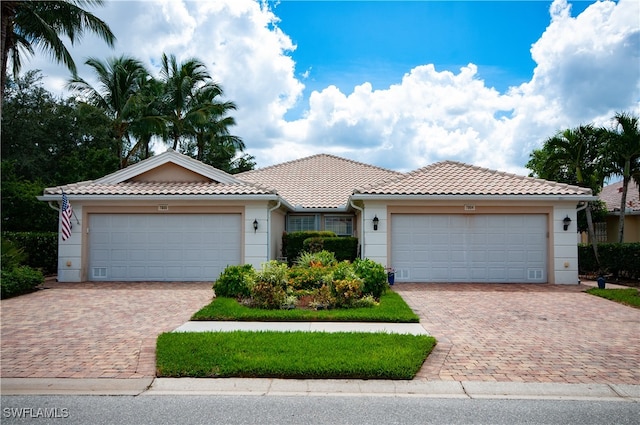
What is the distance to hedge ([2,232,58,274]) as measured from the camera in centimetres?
1648

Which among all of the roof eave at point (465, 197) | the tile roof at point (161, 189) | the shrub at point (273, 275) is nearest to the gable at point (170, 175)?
the tile roof at point (161, 189)

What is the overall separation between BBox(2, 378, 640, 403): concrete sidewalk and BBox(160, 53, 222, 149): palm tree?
72.9ft

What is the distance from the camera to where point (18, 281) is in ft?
40.5

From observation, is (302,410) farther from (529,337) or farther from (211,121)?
(211,121)

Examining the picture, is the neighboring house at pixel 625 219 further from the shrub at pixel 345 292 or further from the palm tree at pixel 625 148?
the shrub at pixel 345 292

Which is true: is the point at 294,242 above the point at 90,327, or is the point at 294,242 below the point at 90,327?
above

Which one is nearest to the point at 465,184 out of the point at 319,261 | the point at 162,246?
the point at 319,261

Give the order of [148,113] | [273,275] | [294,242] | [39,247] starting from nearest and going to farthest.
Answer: [273,275], [39,247], [294,242], [148,113]

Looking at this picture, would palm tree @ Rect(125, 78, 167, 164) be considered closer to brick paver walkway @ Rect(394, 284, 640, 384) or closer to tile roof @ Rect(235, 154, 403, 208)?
tile roof @ Rect(235, 154, 403, 208)

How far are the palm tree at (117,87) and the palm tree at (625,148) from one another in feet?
72.4

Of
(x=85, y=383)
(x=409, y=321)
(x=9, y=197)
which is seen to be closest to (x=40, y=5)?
(x=9, y=197)

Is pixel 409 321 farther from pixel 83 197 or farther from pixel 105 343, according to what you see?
pixel 83 197

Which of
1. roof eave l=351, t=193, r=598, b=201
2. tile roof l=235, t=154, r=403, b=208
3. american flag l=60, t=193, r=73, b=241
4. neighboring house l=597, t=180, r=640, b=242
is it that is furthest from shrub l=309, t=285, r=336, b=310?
neighboring house l=597, t=180, r=640, b=242

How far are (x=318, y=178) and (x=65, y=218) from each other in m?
12.3
